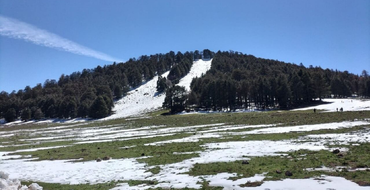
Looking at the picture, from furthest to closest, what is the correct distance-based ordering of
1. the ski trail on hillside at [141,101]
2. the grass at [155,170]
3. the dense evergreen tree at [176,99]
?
1. the ski trail on hillside at [141,101]
2. the dense evergreen tree at [176,99]
3. the grass at [155,170]

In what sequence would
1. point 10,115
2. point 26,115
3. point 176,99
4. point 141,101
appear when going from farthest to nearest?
point 141,101 < point 10,115 < point 26,115 < point 176,99

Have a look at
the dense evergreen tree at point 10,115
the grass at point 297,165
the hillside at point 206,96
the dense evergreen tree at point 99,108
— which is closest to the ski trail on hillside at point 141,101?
the hillside at point 206,96

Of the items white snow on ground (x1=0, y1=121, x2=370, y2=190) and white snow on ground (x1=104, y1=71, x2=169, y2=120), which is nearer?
white snow on ground (x1=0, y1=121, x2=370, y2=190)

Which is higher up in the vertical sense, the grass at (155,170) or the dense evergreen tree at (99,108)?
the dense evergreen tree at (99,108)

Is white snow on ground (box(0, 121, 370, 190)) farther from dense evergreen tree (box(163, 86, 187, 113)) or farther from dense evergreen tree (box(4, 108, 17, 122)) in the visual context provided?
dense evergreen tree (box(4, 108, 17, 122))

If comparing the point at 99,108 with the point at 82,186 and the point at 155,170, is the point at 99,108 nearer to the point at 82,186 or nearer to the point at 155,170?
the point at 155,170

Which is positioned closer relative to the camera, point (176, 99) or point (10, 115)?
point (176, 99)

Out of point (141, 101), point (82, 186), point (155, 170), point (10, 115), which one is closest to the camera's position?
point (82, 186)

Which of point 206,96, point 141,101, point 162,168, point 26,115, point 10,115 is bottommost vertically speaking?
point 162,168

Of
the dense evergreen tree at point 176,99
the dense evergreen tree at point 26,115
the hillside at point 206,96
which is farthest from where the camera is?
the dense evergreen tree at point 26,115

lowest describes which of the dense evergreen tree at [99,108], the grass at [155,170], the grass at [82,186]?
the grass at [82,186]

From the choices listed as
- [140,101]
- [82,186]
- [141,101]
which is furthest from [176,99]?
[82,186]

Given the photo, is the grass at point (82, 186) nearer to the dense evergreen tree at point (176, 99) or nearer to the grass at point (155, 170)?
the grass at point (155, 170)

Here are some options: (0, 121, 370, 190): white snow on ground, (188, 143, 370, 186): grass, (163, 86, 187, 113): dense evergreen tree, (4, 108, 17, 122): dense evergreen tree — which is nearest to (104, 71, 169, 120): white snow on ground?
(163, 86, 187, 113): dense evergreen tree
